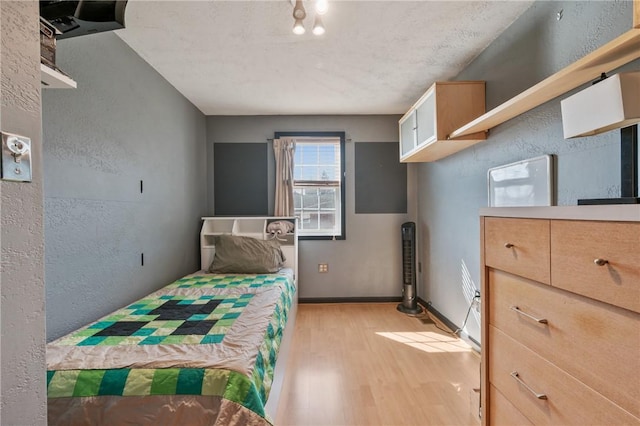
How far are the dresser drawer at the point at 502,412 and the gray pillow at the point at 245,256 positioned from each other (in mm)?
2187

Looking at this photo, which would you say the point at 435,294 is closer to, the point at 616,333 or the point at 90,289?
the point at 616,333

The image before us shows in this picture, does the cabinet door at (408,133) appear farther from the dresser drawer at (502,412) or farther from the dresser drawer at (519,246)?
the dresser drawer at (502,412)

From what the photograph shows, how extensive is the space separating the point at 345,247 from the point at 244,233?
4.34 ft

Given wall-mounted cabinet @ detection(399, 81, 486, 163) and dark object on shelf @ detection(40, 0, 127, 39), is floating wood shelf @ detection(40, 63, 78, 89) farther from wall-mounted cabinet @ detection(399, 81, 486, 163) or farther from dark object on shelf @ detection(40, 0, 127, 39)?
wall-mounted cabinet @ detection(399, 81, 486, 163)

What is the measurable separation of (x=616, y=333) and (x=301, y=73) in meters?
2.61

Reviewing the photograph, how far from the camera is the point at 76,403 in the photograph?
1063 millimetres

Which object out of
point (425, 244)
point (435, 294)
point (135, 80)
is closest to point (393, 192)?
point (425, 244)

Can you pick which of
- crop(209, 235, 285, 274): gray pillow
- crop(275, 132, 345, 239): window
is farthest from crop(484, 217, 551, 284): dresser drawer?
crop(275, 132, 345, 239): window

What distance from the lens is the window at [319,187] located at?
3.73 metres

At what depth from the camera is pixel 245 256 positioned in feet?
9.82

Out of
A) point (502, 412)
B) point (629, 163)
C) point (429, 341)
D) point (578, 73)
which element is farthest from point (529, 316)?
point (429, 341)

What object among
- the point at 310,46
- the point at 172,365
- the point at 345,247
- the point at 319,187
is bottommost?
the point at 172,365

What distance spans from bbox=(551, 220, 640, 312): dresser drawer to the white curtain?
118 inches

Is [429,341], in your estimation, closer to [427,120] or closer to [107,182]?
[427,120]
